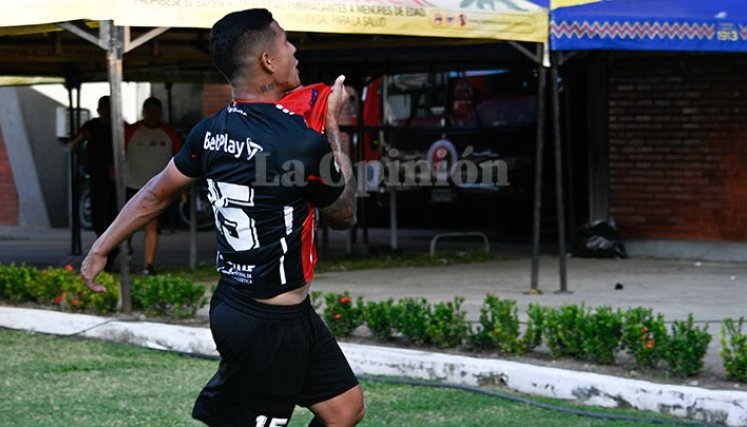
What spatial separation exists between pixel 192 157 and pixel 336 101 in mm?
567

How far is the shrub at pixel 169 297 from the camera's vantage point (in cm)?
977

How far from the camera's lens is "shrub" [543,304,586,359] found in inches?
305

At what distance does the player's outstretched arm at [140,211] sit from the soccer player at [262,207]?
0.05 metres

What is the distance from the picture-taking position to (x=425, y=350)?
8.41m

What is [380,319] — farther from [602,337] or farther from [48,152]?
[48,152]

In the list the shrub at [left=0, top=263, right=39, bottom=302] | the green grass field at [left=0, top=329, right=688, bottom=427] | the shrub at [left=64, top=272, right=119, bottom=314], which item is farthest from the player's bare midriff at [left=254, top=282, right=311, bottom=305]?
the shrub at [left=0, top=263, right=39, bottom=302]

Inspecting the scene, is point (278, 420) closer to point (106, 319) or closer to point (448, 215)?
point (106, 319)

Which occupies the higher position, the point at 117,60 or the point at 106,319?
the point at 117,60

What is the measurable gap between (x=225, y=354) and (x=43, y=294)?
6.43m

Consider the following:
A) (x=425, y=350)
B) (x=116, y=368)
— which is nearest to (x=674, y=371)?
(x=425, y=350)

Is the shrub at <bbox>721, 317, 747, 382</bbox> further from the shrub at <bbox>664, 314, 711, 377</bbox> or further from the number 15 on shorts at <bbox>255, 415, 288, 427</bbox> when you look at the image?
the number 15 on shorts at <bbox>255, 415, 288, 427</bbox>

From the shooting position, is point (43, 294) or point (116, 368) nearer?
point (116, 368)

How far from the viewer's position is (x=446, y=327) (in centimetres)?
833

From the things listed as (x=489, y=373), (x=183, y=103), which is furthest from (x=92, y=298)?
(x=183, y=103)
